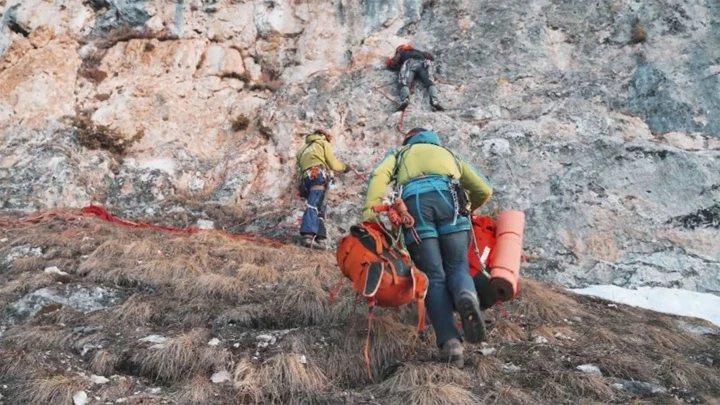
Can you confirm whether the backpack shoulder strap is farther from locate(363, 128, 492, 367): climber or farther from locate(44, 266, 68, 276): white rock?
locate(44, 266, 68, 276): white rock

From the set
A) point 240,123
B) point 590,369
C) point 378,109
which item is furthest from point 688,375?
point 240,123

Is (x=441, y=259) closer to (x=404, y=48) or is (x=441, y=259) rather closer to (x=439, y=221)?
(x=439, y=221)

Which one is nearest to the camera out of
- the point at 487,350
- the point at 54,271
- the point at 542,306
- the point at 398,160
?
the point at 487,350

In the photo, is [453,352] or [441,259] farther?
[441,259]

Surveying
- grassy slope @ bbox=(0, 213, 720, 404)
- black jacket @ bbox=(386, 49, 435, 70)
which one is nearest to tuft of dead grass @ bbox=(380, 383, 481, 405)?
grassy slope @ bbox=(0, 213, 720, 404)

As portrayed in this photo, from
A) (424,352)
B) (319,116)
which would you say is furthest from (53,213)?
(424,352)

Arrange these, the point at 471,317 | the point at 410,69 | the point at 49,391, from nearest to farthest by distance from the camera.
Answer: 1. the point at 49,391
2. the point at 471,317
3. the point at 410,69

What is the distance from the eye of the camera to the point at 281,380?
432 cm

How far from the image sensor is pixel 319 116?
1208cm

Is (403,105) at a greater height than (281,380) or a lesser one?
greater

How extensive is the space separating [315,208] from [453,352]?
4.99 meters

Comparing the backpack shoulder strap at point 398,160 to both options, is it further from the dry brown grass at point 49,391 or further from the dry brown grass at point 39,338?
the dry brown grass at point 39,338

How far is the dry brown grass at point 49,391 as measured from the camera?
3.89m

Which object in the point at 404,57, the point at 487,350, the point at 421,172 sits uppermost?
the point at 404,57
